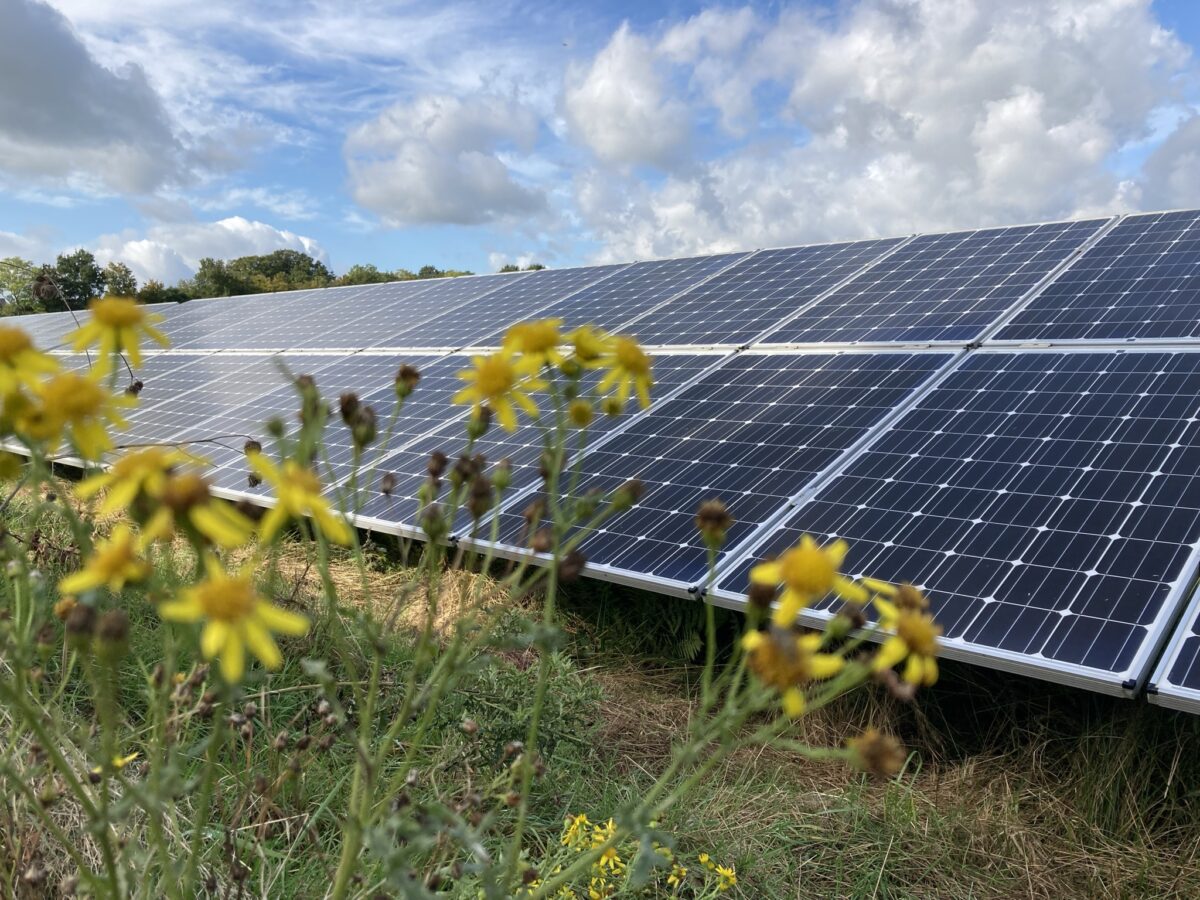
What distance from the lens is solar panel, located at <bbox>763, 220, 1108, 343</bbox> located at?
29.1ft

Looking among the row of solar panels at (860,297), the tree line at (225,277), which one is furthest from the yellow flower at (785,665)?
the tree line at (225,277)

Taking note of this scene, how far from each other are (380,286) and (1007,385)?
1568cm

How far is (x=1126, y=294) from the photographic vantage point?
339 inches

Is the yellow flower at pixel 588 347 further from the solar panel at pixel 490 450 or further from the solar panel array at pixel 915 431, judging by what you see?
the solar panel at pixel 490 450

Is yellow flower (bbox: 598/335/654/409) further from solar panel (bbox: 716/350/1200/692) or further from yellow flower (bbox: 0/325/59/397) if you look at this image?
solar panel (bbox: 716/350/1200/692)

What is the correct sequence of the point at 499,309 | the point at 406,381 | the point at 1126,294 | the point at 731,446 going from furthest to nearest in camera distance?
the point at 499,309
the point at 1126,294
the point at 731,446
the point at 406,381

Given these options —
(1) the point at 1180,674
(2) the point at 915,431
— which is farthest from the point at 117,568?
(2) the point at 915,431

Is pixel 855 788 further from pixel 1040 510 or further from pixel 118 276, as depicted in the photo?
pixel 118 276

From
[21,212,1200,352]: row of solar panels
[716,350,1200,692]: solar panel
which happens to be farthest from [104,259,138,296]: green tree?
[716,350,1200,692]: solar panel

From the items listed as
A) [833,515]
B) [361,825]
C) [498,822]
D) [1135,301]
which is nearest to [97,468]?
[361,825]

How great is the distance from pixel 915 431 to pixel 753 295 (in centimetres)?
510

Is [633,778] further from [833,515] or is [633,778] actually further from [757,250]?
[757,250]

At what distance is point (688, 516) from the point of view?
21.0 ft

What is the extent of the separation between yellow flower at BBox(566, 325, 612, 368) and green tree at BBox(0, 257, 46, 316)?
349 centimetres
